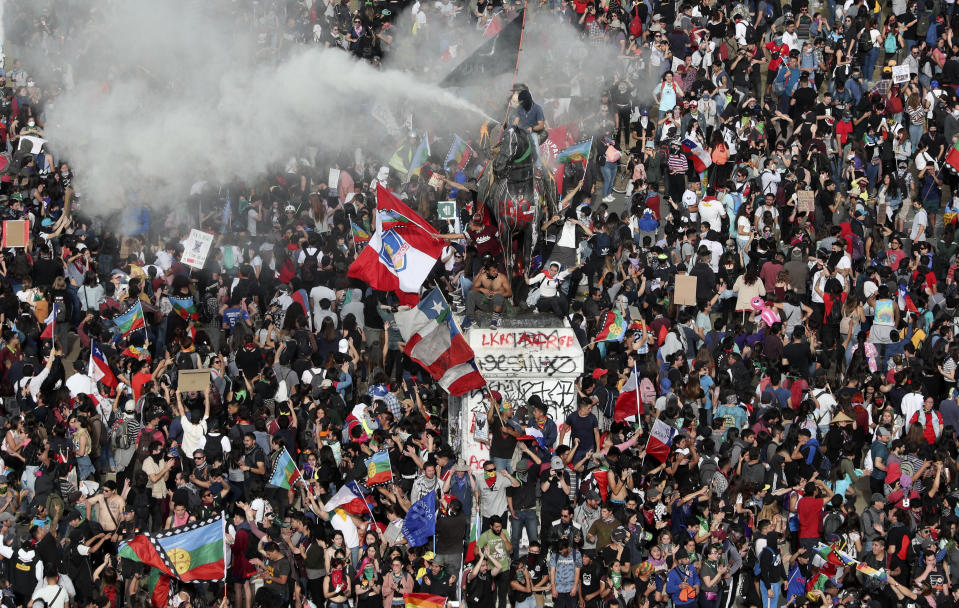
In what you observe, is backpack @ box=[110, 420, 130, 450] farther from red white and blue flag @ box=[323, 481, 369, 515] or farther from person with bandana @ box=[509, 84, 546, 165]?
person with bandana @ box=[509, 84, 546, 165]

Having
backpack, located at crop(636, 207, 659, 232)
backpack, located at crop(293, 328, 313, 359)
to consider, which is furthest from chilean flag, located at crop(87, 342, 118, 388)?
backpack, located at crop(636, 207, 659, 232)

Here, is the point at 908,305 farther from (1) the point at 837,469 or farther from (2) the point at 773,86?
(2) the point at 773,86

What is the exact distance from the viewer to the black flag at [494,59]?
75.0 ft

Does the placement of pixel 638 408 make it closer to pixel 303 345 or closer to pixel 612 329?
pixel 612 329

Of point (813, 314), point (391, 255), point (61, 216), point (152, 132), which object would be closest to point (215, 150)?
point (152, 132)

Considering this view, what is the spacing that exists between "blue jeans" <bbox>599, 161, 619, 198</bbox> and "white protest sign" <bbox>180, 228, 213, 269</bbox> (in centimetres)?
635

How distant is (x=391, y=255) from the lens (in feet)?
75.7

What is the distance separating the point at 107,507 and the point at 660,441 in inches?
238

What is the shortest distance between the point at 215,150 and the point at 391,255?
836 cm

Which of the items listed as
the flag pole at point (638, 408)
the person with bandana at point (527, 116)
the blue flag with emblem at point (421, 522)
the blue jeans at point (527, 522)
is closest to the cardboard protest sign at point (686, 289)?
the flag pole at point (638, 408)

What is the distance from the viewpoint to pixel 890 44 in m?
32.2

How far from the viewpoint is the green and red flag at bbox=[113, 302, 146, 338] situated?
24.7m

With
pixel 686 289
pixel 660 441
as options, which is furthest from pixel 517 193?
pixel 686 289

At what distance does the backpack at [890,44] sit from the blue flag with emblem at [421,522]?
15.3m
